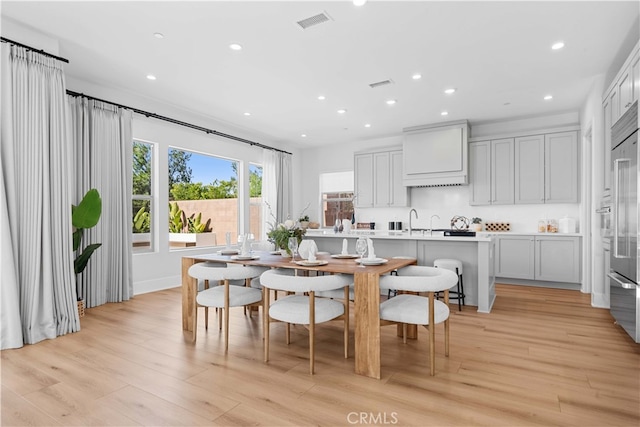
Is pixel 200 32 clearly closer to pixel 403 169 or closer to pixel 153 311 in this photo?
pixel 153 311

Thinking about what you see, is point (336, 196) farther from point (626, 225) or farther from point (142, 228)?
point (626, 225)

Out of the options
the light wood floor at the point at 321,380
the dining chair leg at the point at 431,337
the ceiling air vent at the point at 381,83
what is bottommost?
the light wood floor at the point at 321,380

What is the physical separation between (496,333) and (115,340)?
11.5 feet

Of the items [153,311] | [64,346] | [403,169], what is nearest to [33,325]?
[64,346]

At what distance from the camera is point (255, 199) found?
752 centimetres

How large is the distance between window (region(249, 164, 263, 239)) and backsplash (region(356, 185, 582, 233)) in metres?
2.16

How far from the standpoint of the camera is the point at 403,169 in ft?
21.9

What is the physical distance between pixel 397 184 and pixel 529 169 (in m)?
2.26

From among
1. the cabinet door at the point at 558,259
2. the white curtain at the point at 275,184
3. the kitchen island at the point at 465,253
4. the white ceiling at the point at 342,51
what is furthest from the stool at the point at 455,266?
the white curtain at the point at 275,184

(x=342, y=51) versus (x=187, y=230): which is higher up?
(x=342, y=51)

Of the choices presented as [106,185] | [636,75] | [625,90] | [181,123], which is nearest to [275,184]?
[181,123]

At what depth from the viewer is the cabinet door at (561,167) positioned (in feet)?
18.1

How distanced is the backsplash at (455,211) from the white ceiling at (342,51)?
1.63 metres

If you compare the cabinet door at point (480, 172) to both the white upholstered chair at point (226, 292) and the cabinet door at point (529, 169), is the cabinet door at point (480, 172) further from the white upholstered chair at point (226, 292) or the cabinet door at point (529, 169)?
the white upholstered chair at point (226, 292)
